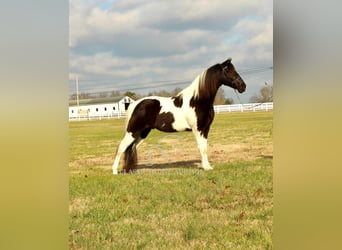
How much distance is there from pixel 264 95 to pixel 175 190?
2.08 feet

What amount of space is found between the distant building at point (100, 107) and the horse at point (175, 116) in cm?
5

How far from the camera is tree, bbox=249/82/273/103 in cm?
128

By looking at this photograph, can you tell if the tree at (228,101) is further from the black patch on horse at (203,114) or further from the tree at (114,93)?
the tree at (114,93)

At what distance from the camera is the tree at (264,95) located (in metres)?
1.28

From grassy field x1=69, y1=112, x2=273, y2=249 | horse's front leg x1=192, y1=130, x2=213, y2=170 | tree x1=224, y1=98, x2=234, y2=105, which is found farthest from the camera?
horse's front leg x1=192, y1=130, x2=213, y2=170

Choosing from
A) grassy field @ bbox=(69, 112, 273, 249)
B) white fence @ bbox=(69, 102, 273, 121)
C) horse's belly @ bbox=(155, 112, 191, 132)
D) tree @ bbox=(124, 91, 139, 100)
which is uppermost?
tree @ bbox=(124, 91, 139, 100)

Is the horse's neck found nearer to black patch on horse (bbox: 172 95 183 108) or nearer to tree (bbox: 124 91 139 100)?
black patch on horse (bbox: 172 95 183 108)

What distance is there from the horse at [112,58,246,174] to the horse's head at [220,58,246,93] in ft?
0.18

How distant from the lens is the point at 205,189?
158cm

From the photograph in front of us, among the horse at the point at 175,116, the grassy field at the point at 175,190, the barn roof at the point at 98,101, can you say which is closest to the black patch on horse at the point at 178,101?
the horse at the point at 175,116

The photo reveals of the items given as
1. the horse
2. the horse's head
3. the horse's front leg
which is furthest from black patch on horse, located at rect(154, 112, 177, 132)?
the horse's head
